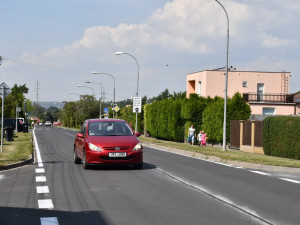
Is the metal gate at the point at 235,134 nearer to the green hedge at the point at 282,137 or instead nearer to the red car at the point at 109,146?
the green hedge at the point at 282,137

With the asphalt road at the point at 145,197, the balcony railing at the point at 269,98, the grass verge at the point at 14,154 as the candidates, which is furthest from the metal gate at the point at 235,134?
the balcony railing at the point at 269,98

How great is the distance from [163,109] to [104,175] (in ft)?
112

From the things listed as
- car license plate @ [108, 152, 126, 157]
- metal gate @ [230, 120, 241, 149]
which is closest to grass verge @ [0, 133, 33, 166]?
car license plate @ [108, 152, 126, 157]

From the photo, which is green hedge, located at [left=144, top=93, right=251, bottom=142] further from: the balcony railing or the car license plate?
the car license plate

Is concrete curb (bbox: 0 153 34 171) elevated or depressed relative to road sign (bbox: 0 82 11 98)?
depressed

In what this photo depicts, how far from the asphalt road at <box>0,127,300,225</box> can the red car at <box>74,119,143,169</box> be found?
1.20ft

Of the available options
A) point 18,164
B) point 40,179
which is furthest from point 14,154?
point 40,179

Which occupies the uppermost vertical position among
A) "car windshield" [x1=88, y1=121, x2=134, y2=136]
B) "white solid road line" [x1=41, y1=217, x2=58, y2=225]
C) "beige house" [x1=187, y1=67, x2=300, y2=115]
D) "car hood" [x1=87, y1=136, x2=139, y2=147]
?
"beige house" [x1=187, y1=67, x2=300, y2=115]

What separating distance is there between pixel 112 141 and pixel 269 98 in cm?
4957

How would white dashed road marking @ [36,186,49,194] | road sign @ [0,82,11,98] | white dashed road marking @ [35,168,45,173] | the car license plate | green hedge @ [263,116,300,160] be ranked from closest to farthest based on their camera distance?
white dashed road marking @ [36,186,49,194] < the car license plate < white dashed road marking @ [35,168,45,173] < road sign @ [0,82,11,98] < green hedge @ [263,116,300,160]

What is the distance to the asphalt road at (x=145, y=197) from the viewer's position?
7.55m

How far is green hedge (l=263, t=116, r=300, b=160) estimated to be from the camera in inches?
960

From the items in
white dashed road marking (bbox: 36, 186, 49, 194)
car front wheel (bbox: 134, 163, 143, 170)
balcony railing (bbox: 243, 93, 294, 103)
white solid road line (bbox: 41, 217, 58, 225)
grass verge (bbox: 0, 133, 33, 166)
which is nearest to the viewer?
white solid road line (bbox: 41, 217, 58, 225)

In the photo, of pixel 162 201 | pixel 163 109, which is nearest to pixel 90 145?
pixel 162 201
